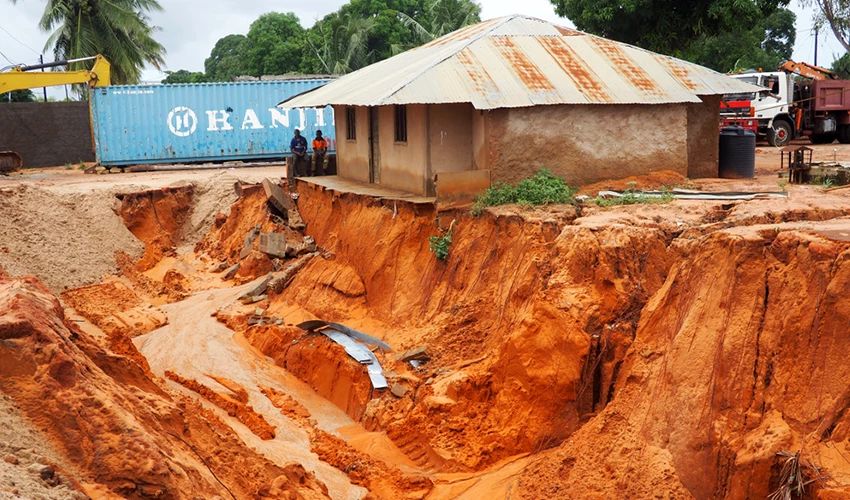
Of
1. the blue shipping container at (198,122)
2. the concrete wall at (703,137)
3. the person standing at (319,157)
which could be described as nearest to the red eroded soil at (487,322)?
the concrete wall at (703,137)

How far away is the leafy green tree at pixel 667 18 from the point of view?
68.1 ft

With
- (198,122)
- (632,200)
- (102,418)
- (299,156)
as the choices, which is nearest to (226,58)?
(198,122)

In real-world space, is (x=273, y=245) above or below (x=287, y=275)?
above

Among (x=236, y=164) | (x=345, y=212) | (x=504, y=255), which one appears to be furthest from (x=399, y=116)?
(x=236, y=164)

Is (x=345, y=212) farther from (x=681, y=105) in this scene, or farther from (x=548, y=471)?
(x=548, y=471)

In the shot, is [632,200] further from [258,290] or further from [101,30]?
[101,30]

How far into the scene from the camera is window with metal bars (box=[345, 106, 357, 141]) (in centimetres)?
1980

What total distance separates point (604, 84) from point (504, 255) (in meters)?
4.68

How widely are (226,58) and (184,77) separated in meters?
3.90

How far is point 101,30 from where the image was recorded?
3466 centimetres

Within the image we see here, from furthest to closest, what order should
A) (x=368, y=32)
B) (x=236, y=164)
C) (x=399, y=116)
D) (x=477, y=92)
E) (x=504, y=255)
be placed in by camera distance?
(x=368, y=32), (x=236, y=164), (x=399, y=116), (x=477, y=92), (x=504, y=255)

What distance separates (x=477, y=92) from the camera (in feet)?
48.5

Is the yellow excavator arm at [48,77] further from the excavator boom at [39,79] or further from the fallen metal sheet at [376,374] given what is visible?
the fallen metal sheet at [376,374]

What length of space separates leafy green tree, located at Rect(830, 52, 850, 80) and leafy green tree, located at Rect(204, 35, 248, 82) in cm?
3371
